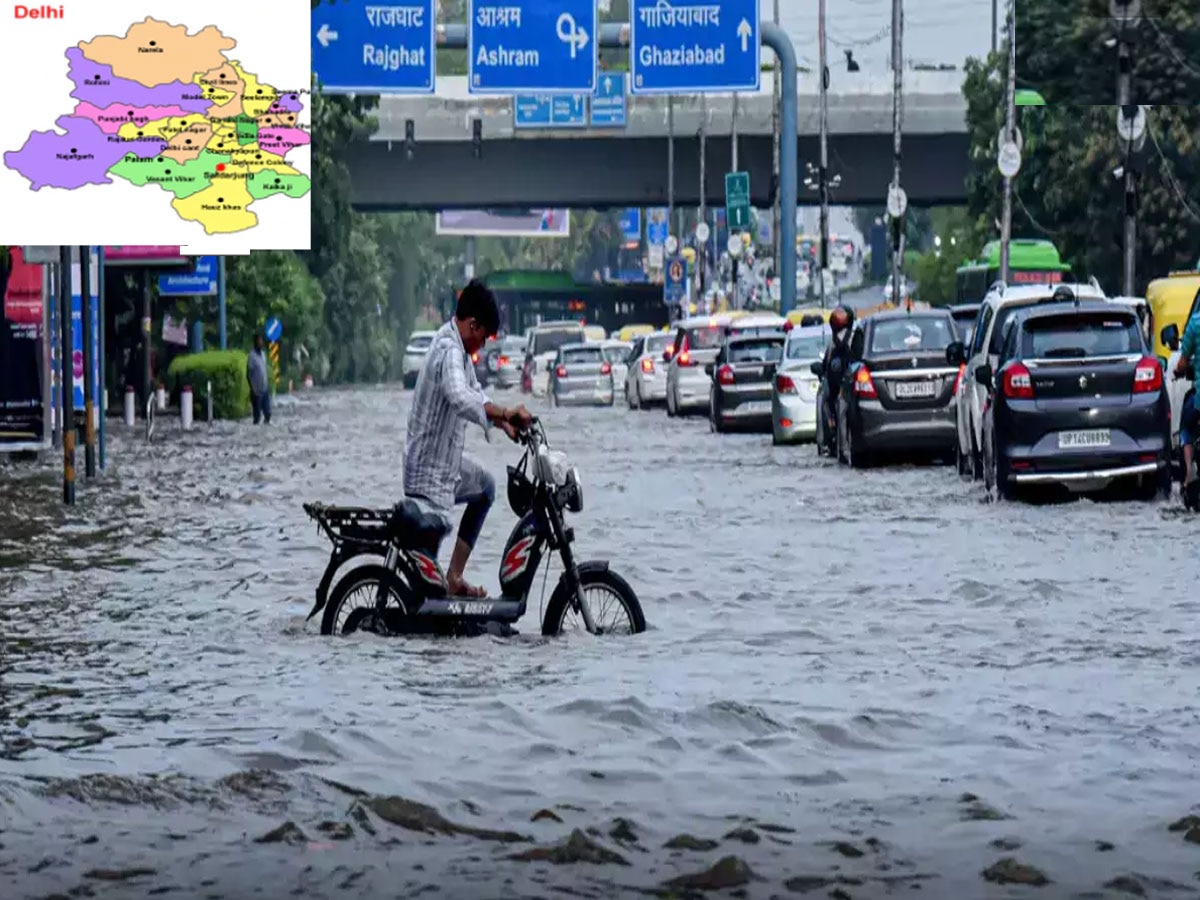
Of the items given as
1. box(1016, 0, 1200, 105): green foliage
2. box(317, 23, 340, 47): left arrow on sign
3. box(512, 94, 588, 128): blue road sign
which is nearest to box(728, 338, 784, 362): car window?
box(317, 23, 340, 47): left arrow on sign

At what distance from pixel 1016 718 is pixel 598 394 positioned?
2233 inches

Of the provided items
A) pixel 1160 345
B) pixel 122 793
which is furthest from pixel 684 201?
pixel 122 793

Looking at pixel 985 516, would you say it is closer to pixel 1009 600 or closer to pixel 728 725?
pixel 1009 600

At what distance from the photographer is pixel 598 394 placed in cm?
6856

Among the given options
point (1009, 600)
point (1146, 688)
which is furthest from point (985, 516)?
point (1146, 688)

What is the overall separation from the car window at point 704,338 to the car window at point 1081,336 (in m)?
29.8

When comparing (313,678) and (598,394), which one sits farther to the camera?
(598,394)

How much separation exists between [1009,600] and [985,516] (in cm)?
766

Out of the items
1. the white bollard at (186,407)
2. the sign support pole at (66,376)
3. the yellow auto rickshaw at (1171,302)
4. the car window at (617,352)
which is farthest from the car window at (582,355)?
the sign support pole at (66,376)

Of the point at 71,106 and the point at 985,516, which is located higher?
the point at 71,106

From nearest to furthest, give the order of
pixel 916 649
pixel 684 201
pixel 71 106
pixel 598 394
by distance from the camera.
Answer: pixel 916 649
pixel 71 106
pixel 598 394
pixel 684 201

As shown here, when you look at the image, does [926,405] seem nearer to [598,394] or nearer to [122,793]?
[122,793]

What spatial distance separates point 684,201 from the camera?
99312 mm

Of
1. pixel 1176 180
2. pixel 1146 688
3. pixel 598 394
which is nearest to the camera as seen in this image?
pixel 1146 688
